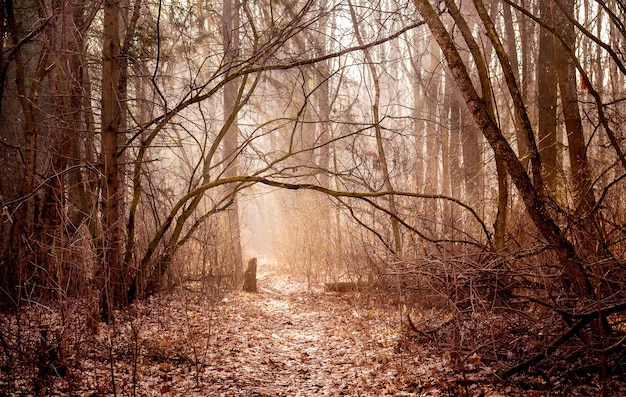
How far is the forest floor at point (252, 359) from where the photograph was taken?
4418 mm

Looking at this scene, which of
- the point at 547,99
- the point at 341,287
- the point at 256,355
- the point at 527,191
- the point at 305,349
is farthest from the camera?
the point at 341,287

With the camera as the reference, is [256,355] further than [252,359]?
Yes

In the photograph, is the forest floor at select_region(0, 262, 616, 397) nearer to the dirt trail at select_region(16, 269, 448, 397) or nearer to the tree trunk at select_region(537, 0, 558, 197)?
the dirt trail at select_region(16, 269, 448, 397)

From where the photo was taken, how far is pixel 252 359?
19.1 feet

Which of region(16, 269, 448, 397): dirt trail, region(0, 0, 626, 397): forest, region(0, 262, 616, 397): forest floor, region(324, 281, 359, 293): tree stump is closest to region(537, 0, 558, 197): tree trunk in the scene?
region(0, 0, 626, 397): forest

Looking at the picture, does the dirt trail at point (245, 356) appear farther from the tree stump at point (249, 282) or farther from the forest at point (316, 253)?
the tree stump at point (249, 282)

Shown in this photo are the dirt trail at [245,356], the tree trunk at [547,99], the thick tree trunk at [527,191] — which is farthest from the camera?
the tree trunk at [547,99]

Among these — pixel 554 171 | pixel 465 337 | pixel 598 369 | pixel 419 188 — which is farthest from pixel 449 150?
pixel 598 369

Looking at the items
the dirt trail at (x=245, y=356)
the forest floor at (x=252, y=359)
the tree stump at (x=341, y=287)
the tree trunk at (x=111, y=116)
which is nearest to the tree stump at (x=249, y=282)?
the tree stump at (x=341, y=287)

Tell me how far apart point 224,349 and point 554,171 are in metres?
5.28

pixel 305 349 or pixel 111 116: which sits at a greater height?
pixel 111 116

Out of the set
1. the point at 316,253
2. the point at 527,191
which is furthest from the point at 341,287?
the point at 527,191

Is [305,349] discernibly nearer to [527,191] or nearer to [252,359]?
[252,359]

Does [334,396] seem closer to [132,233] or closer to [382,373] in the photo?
[382,373]
